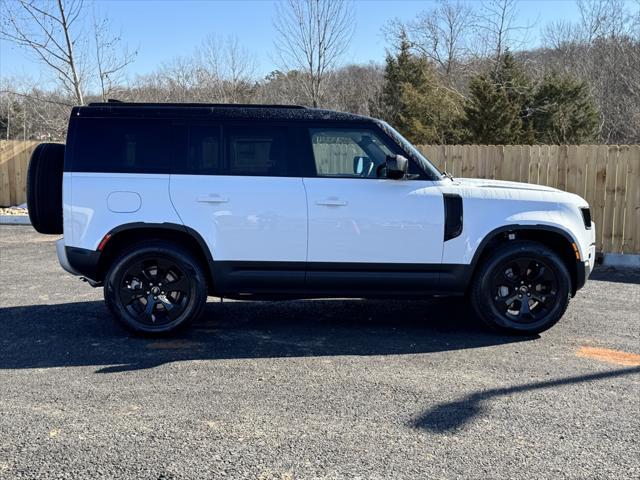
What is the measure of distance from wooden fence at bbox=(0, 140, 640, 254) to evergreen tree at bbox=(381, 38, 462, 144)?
41.5 feet

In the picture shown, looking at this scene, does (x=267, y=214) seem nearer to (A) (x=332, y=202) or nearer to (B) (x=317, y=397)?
(A) (x=332, y=202)

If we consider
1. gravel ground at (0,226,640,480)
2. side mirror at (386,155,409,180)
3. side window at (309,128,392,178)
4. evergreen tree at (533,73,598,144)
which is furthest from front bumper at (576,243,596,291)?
evergreen tree at (533,73,598,144)

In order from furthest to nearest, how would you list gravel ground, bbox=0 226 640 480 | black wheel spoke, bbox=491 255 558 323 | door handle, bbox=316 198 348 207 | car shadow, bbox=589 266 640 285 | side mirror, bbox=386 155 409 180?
car shadow, bbox=589 266 640 285 → black wheel spoke, bbox=491 255 558 323 → door handle, bbox=316 198 348 207 → side mirror, bbox=386 155 409 180 → gravel ground, bbox=0 226 640 480

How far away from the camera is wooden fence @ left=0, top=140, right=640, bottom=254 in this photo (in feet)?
32.5

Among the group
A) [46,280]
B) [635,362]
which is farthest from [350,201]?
[46,280]

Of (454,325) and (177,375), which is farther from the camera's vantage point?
(454,325)

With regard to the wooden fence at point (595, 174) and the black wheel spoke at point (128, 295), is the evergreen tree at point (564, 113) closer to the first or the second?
the wooden fence at point (595, 174)

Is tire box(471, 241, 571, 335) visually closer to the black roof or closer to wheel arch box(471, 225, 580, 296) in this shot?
wheel arch box(471, 225, 580, 296)

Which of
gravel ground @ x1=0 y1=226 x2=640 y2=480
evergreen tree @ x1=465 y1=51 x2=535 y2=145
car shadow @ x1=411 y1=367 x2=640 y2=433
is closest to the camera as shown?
gravel ground @ x1=0 y1=226 x2=640 y2=480

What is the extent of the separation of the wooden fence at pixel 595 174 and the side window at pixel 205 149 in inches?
273

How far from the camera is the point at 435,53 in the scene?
3350 centimetres

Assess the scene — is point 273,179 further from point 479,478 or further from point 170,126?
point 479,478

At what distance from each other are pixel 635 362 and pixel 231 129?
4095 millimetres

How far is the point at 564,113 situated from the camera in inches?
955
